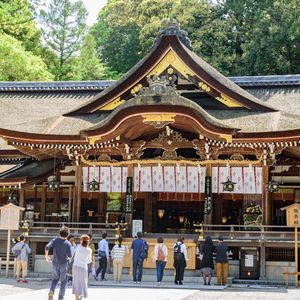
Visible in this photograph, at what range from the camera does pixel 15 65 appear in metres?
39.4

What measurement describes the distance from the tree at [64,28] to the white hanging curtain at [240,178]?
32426 mm

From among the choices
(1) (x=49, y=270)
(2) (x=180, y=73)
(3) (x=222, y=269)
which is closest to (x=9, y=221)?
(1) (x=49, y=270)

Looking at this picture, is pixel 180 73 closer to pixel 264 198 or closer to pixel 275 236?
pixel 264 198

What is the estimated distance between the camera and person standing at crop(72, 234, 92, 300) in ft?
34.6

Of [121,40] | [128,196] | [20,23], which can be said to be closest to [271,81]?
[128,196]

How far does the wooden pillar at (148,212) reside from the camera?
22.3 meters

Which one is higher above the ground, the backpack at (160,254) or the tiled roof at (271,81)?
the tiled roof at (271,81)

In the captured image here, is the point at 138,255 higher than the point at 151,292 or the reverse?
higher

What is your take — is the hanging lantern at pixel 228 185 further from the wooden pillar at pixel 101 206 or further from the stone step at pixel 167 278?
the wooden pillar at pixel 101 206

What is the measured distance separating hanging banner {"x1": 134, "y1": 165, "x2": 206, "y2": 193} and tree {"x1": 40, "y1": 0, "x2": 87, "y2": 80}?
102ft

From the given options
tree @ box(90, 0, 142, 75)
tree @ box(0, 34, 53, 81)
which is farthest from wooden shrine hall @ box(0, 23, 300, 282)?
tree @ box(90, 0, 142, 75)

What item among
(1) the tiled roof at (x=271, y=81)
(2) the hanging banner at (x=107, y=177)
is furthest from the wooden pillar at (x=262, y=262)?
(1) the tiled roof at (x=271, y=81)

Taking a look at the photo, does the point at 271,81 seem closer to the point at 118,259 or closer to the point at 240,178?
the point at 240,178

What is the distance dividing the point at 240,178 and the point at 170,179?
7.85 ft
